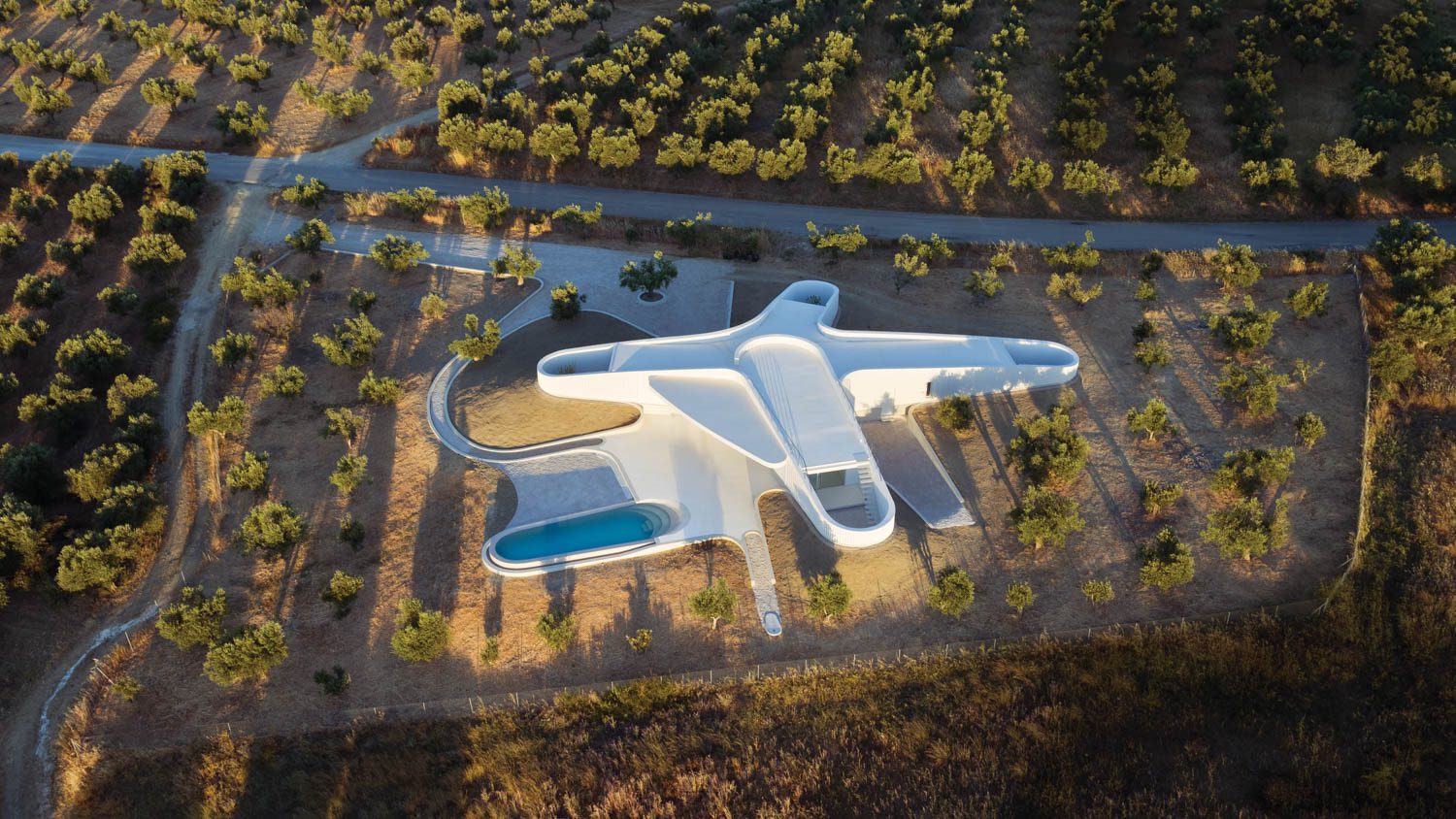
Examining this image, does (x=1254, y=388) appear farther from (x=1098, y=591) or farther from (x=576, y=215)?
(x=576, y=215)

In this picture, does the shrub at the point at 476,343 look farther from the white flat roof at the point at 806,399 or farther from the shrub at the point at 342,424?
the white flat roof at the point at 806,399

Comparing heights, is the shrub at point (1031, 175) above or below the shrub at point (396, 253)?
above

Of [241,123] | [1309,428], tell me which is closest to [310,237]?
[241,123]

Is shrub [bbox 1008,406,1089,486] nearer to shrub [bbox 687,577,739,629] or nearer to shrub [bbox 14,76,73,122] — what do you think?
shrub [bbox 687,577,739,629]

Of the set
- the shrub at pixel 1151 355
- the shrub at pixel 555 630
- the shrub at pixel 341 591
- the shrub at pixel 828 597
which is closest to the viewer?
the shrub at pixel 555 630

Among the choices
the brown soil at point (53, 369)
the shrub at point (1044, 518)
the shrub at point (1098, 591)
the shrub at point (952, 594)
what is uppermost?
the shrub at point (1044, 518)

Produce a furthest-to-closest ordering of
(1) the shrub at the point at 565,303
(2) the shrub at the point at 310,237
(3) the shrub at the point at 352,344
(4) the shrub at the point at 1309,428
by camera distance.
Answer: (2) the shrub at the point at 310,237
(1) the shrub at the point at 565,303
(3) the shrub at the point at 352,344
(4) the shrub at the point at 1309,428

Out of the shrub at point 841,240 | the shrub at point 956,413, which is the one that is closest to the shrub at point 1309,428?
the shrub at point 956,413

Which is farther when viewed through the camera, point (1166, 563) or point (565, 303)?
point (565, 303)
